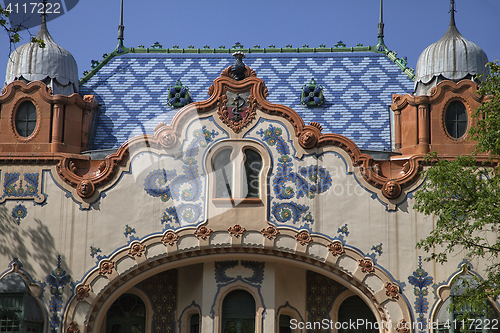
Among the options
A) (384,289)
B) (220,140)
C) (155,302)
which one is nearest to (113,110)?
(220,140)

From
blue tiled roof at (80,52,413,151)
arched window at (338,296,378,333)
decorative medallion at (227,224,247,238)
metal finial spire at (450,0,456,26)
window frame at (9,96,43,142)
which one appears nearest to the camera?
decorative medallion at (227,224,247,238)

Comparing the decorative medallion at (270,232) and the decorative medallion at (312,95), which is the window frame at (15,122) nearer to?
the decorative medallion at (270,232)

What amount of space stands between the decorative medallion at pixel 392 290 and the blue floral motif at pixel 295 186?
2.54m

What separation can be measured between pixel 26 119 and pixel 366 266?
10.1m

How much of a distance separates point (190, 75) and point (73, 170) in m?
6.41

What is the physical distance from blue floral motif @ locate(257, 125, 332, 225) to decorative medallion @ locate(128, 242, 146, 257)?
349 centimetres

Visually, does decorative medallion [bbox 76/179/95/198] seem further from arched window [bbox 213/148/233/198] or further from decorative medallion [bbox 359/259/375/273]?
decorative medallion [bbox 359/259/375/273]

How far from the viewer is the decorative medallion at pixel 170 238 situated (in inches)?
752

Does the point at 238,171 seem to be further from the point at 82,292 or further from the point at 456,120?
the point at 456,120

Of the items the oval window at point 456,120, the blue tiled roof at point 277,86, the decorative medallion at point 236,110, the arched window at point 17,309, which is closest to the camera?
the arched window at point 17,309

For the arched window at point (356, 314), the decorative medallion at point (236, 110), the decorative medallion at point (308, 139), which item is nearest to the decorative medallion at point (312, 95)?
the decorative medallion at point (236, 110)

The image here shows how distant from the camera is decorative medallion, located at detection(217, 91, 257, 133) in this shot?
19812 mm

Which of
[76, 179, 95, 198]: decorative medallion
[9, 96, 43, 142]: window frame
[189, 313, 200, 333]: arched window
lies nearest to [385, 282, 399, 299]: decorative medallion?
[189, 313, 200, 333]: arched window

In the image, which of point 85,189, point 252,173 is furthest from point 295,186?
point 85,189
